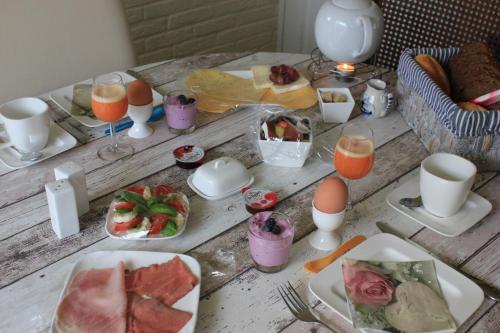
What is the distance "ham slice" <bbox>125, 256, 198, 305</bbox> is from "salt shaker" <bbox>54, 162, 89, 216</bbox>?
219mm

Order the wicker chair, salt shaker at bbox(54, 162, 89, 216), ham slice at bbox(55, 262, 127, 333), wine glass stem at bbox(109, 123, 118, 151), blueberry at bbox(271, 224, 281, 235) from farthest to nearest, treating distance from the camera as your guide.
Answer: the wicker chair, wine glass stem at bbox(109, 123, 118, 151), salt shaker at bbox(54, 162, 89, 216), blueberry at bbox(271, 224, 281, 235), ham slice at bbox(55, 262, 127, 333)

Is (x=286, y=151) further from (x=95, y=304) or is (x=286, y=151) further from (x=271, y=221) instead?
(x=95, y=304)

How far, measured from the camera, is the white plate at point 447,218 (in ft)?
3.63

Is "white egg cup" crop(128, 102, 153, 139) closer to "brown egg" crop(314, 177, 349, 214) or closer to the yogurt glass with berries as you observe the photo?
the yogurt glass with berries

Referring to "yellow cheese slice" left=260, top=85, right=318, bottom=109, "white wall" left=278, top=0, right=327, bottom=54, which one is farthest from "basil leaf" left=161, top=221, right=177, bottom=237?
"white wall" left=278, top=0, right=327, bottom=54

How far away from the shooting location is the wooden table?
926 mm

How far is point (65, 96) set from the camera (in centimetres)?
151

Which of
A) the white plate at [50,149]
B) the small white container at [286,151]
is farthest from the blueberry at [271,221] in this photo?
the white plate at [50,149]

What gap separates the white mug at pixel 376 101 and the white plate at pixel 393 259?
0.49m

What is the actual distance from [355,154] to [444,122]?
28 centimetres

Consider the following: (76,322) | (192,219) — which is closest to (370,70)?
(192,219)

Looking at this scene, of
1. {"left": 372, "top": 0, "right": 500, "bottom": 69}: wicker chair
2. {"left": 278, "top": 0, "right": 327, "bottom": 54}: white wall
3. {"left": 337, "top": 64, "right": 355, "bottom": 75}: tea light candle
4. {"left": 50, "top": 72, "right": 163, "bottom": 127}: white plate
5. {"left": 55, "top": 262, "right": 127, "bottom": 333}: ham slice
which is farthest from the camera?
{"left": 278, "top": 0, "right": 327, "bottom": 54}: white wall

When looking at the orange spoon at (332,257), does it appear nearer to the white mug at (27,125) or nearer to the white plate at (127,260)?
the white plate at (127,260)

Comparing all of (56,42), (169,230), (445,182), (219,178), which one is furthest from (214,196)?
(56,42)
